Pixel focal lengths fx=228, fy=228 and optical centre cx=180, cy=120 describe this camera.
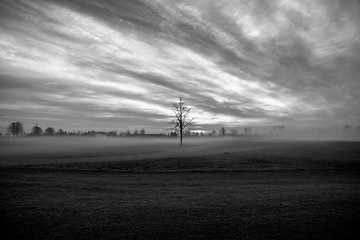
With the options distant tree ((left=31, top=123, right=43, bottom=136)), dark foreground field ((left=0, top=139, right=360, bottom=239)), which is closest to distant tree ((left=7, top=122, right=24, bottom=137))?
distant tree ((left=31, top=123, right=43, bottom=136))

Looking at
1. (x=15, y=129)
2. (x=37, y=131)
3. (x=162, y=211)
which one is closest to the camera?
(x=162, y=211)

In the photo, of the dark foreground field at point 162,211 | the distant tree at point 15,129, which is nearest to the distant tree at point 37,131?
the distant tree at point 15,129

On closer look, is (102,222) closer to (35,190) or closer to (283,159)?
(35,190)

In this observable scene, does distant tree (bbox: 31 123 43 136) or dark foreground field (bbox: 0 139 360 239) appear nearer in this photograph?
dark foreground field (bbox: 0 139 360 239)

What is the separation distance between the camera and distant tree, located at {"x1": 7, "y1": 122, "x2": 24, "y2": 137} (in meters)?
151

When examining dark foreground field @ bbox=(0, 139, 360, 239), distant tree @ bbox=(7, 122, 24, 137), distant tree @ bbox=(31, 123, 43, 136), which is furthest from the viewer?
distant tree @ bbox=(31, 123, 43, 136)

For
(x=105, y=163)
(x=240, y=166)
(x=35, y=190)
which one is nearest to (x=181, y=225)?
(x=35, y=190)

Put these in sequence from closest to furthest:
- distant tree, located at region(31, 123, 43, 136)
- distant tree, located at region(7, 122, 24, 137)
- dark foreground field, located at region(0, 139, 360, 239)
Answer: dark foreground field, located at region(0, 139, 360, 239)
distant tree, located at region(7, 122, 24, 137)
distant tree, located at region(31, 123, 43, 136)

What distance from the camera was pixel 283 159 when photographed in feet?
109

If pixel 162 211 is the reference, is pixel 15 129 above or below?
above

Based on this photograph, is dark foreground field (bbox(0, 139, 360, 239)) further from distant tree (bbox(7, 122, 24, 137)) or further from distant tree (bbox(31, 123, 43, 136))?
distant tree (bbox(31, 123, 43, 136))

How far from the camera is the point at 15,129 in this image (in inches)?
5999

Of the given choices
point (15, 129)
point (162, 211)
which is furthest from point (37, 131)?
point (162, 211)

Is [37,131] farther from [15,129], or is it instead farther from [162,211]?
[162,211]
